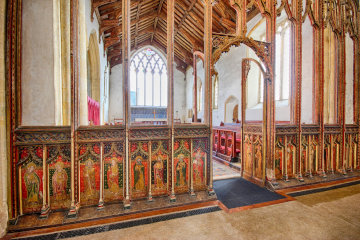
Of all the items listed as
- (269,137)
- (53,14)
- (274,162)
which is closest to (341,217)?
(274,162)

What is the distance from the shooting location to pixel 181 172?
272 cm

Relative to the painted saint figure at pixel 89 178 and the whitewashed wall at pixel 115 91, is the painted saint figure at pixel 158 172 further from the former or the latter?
the whitewashed wall at pixel 115 91

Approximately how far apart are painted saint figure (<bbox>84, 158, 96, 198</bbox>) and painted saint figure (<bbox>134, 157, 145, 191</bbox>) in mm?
568

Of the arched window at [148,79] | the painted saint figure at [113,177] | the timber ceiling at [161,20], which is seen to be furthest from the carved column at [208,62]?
the arched window at [148,79]

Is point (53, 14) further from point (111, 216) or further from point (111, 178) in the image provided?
point (111, 216)

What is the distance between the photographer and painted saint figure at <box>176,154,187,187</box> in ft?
8.87

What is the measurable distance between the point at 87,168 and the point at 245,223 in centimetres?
214

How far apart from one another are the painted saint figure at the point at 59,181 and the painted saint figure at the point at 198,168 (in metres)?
1.81

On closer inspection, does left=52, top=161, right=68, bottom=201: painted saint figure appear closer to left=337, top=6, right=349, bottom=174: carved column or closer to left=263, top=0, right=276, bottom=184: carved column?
left=263, top=0, right=276, bottom=184: carved column

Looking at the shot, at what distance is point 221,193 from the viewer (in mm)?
2939

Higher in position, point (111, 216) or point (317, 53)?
point (317, 53)

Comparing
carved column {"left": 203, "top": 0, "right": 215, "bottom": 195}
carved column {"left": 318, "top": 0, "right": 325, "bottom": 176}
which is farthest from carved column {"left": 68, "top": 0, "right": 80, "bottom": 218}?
carved column {"left": 318, "top": 0, "right": 325, "bottom": 176}

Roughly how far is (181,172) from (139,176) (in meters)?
0.64

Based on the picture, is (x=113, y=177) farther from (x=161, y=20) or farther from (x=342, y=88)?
(x=161, y=20)
